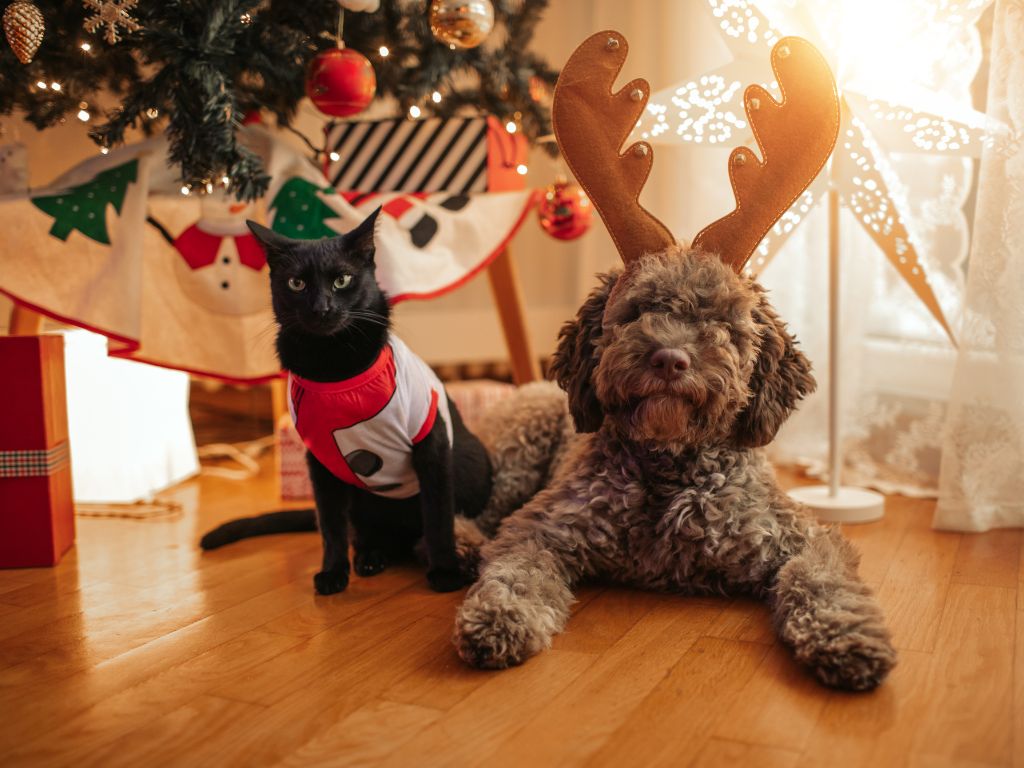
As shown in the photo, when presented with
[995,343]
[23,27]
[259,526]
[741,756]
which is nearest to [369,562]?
[259,526]

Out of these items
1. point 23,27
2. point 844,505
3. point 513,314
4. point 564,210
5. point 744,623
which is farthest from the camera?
point 513,314

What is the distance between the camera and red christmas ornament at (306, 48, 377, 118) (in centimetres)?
176

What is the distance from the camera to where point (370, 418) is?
1419mm

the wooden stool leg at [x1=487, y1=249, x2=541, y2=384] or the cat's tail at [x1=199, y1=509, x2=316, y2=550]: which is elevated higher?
the wooden stool leg at [x1=487, y1=249, x2=541, y2=384]

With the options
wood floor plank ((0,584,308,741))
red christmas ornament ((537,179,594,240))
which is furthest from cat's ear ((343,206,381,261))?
red christmas ornament ((537,179,594,240))

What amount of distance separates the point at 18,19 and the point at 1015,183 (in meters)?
1.70

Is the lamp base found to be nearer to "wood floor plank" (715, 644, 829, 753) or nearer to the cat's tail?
"wood floor plank" (715, 644, 829, 753)

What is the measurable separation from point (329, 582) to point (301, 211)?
31.7 inches

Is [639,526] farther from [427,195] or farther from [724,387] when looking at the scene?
[427,195]

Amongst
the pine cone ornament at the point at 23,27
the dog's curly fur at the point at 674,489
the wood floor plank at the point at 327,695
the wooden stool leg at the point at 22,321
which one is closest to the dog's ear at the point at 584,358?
the dog's curly fur at the point at 674,489

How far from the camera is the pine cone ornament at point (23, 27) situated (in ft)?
5.01

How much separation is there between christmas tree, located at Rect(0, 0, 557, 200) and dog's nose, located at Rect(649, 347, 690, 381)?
89cm

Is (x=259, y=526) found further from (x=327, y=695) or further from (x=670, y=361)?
(x=670, y=361)

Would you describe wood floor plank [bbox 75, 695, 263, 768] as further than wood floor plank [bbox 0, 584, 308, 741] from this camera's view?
No
